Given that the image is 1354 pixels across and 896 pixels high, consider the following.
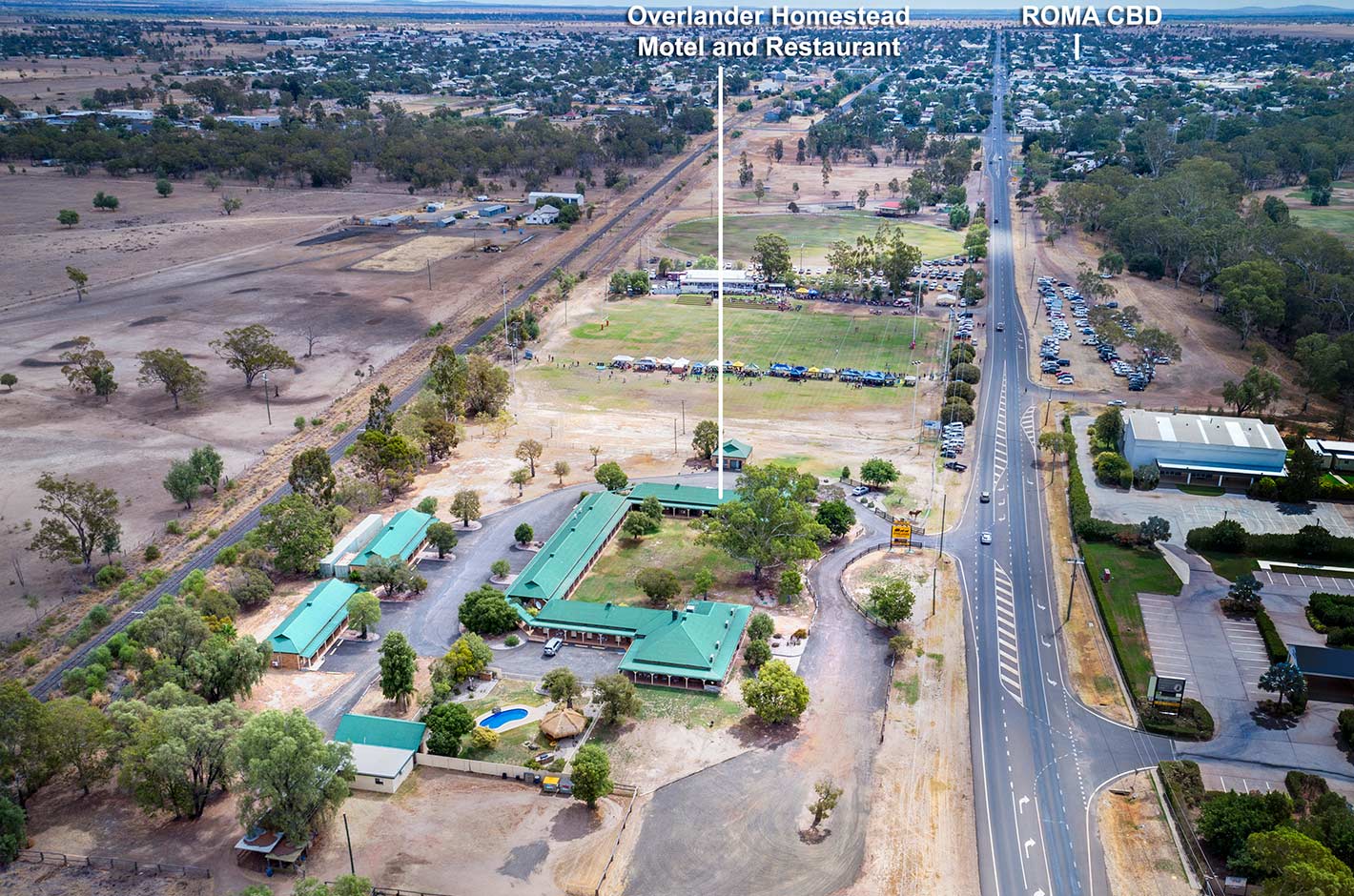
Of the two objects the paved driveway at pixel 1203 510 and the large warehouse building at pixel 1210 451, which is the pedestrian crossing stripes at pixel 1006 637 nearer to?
the paved driveway at pixel 1203 510

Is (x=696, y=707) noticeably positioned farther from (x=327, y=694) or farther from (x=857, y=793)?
(x=327, y=694)

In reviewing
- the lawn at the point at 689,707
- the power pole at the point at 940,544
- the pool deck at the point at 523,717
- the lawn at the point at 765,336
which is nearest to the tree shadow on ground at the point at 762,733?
the lawn at the point at 689,707

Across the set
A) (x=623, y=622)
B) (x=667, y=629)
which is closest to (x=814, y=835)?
(x=667, y=629)

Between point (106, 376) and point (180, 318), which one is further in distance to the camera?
point (180, 318)

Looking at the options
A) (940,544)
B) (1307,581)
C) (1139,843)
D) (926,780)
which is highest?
(940,544)

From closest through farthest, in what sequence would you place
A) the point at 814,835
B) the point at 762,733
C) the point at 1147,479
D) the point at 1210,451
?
the point at 814,835, the point at 762,733, the point at 1147,479, the point at 1210,451

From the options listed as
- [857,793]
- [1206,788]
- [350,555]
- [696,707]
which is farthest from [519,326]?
[1206,788]

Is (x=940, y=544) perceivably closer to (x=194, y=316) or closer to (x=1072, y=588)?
(x=1072, y=588)
